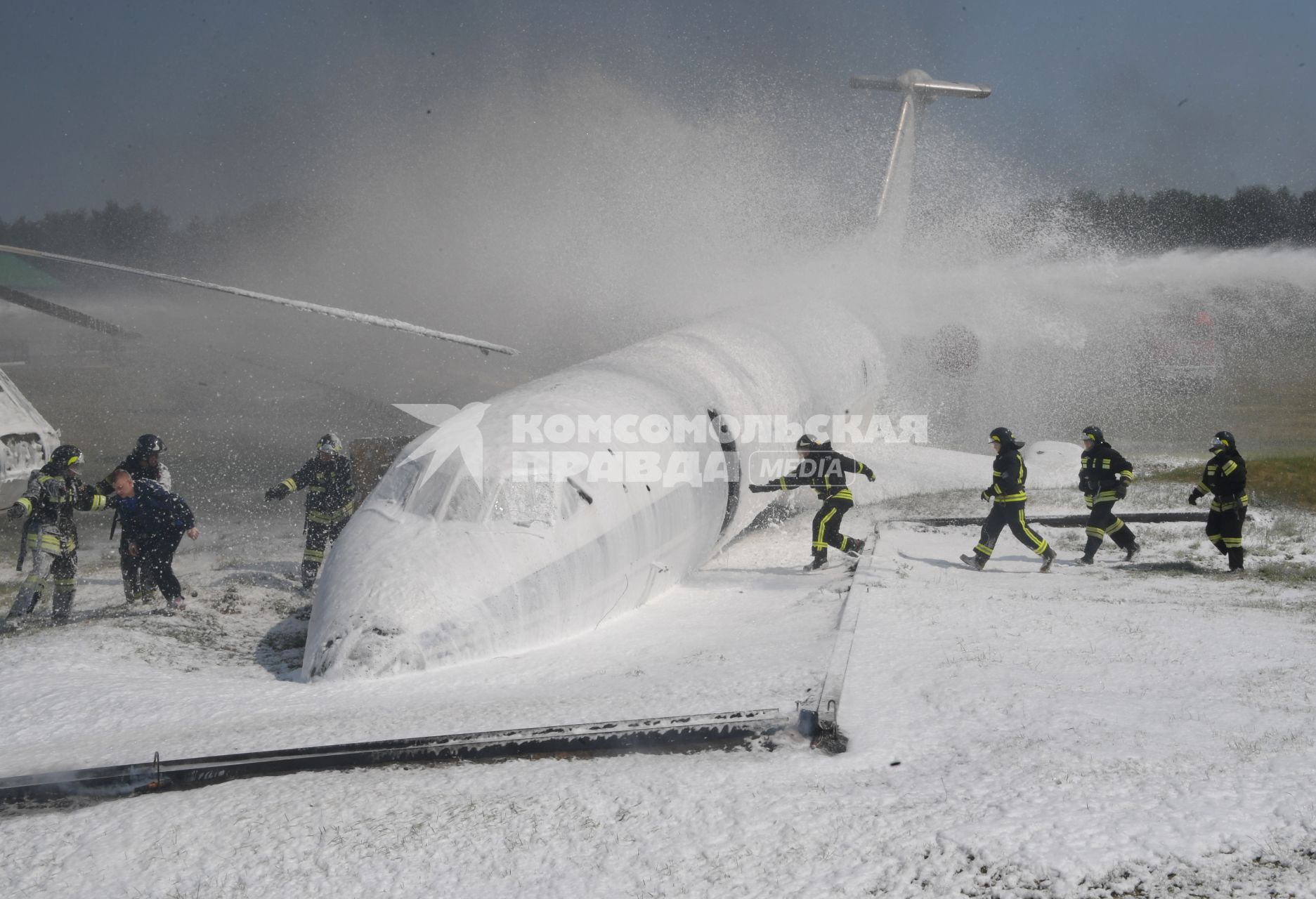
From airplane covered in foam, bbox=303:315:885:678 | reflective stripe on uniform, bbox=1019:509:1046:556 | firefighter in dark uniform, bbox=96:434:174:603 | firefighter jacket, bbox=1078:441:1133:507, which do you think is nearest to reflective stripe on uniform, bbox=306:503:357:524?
firefighter in dark uniform, bbox=96:434:174:603

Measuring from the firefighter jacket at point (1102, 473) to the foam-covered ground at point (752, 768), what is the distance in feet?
10.2

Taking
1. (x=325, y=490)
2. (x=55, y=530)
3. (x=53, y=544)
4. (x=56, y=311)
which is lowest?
(x=53, y=544)

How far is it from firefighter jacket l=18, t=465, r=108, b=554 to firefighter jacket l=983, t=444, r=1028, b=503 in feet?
35.0

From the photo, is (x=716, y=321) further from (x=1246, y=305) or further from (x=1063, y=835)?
(x=1246, y=305)

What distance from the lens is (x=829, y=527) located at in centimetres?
1206

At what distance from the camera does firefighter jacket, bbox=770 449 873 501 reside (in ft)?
40.0

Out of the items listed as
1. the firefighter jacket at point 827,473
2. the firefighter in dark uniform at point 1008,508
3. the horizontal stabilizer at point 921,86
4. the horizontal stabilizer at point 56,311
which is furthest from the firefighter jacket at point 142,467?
the horizontal stabilizer at point 921,86

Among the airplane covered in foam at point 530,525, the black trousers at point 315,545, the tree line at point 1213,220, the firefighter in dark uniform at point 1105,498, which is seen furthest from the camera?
the tree line at point 1213,220

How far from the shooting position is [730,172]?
99.9 ft

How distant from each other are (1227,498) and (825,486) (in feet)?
15.7

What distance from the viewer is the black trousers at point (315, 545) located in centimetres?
1271

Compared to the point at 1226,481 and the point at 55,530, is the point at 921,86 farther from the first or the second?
the point at 55,530

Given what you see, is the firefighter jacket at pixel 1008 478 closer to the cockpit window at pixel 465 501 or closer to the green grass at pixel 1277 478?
the cockpit window at pixel 465 501

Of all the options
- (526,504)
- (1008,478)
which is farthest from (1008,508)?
(526,504)
